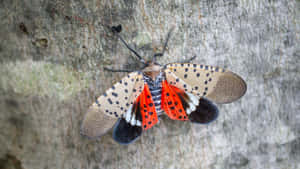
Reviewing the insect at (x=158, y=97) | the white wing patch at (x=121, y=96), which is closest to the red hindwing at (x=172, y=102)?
the insect at (x=158, y=97)

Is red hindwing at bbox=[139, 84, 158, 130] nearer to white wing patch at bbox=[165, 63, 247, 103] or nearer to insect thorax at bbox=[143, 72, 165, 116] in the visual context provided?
insect thorax at bbox=[143, 72, 165, 116]

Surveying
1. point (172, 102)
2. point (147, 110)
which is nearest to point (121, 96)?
point (147, 110)

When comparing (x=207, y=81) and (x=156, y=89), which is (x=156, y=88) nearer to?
(x=156, y=89)

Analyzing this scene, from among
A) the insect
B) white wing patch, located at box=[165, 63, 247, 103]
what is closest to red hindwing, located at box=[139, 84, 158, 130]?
the insect

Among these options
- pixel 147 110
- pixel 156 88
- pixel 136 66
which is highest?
pixel 136 66

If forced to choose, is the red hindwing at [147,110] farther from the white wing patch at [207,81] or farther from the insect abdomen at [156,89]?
the white wing patch at [207,81]
